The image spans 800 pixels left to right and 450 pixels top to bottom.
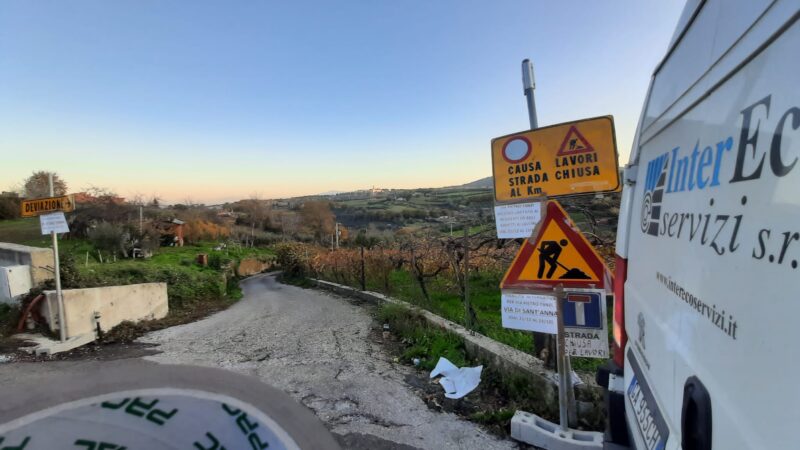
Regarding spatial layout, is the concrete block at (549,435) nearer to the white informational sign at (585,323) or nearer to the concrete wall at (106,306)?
the white informational sign at (585,323)

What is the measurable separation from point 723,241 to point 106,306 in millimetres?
9504

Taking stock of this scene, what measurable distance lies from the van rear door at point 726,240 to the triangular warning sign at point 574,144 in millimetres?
1665

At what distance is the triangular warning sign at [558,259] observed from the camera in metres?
2.91

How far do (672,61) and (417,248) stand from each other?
277 inches

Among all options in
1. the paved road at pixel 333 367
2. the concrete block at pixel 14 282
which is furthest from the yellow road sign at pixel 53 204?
the paved road at pixel 333 367

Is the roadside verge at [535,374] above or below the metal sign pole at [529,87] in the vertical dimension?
below

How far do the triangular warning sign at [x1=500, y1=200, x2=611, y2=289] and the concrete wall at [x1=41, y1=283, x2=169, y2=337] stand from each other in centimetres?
783

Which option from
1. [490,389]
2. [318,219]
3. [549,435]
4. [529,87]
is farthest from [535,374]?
[318,219]

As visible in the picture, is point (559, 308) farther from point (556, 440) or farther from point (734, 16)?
point (734, 16)

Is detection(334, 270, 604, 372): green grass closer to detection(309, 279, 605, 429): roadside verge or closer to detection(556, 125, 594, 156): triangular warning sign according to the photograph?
detection(309, 279, 605, 429): roadside verge

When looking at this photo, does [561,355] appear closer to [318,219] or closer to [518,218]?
[518,218]

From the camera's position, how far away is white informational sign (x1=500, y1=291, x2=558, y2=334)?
3.05m


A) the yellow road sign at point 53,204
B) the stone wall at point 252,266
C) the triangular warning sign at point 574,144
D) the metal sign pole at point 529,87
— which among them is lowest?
the stone wall at point 252,266

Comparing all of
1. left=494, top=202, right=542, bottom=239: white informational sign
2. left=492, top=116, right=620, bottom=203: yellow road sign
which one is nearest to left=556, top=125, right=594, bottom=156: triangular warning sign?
left=492, top=116, right=620, bottom=203: yellow road sign
